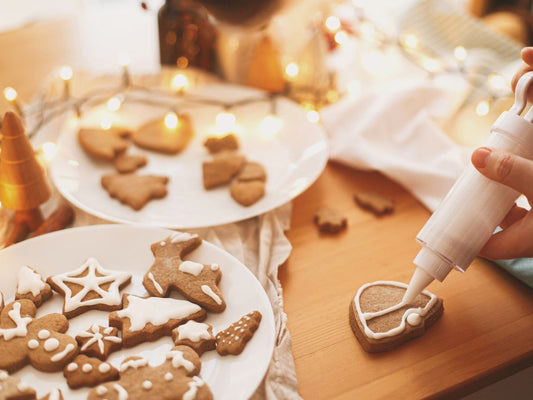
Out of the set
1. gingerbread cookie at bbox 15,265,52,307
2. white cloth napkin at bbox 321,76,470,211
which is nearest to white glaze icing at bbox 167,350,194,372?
gingerbread cookie at bbox 15,265,52,307

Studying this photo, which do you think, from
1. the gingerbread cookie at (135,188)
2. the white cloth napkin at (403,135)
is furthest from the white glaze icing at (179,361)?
the white cloth napkin at (403,135)

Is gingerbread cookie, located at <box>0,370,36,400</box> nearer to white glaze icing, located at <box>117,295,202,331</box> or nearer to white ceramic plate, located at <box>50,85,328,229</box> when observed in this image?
white glaze icing, located at <box>117,295,202,331</box>

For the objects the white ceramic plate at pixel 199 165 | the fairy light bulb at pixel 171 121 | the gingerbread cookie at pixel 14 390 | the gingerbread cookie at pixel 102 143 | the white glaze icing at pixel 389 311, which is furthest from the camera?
the fairy light bulb at pixel 171 121

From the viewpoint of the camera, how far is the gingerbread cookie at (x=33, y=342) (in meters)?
0.67

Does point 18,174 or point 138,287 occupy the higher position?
point 18,174

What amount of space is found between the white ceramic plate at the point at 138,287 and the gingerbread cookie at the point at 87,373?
1 centimetres

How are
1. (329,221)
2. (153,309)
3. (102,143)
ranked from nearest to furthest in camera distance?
(153,309) → (329,221) → (102,143)

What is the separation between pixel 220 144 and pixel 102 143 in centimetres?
25

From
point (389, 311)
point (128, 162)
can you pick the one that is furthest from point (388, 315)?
point (128, 162)

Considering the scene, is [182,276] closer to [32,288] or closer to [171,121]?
[32,288]

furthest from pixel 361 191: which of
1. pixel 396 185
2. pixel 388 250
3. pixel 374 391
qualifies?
pixel 374 391

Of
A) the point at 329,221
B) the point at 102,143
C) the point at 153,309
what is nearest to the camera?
the point at 153,309

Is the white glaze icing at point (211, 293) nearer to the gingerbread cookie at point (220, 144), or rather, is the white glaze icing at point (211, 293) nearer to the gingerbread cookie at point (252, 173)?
the gingerbread cookie at point (252, 173)

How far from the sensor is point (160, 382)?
0.65 m
